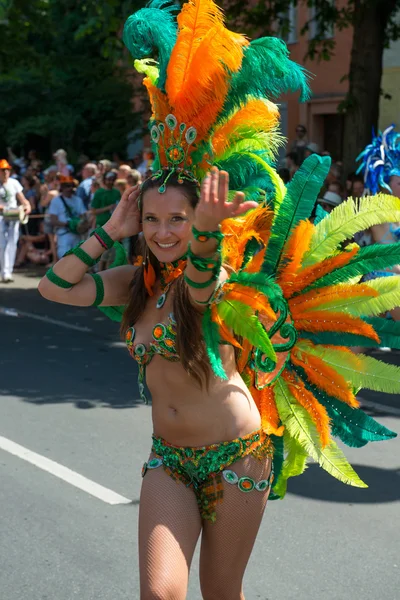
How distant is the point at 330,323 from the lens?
326 cm

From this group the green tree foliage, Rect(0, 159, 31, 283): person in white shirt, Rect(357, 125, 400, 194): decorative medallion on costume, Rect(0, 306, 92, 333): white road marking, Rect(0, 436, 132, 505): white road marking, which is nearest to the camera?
Rect(0, 436, 132, 505): white road marking

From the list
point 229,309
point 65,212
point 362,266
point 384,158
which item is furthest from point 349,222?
point 65,212

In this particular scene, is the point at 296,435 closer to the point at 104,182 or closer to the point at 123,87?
the point at 104,182

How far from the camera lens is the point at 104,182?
14.1 m

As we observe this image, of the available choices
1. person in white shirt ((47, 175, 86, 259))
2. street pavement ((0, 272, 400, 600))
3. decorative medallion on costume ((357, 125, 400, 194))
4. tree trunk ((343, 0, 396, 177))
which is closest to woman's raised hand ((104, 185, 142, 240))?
street pavement ((0, 272, 400, 600))

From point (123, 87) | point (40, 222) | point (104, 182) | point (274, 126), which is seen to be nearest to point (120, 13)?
point (104, 182)

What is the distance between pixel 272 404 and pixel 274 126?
944 millimetres

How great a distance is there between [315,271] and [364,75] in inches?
418

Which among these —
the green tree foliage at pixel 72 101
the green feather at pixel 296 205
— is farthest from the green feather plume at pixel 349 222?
the green tree foliage at pixel 72 101

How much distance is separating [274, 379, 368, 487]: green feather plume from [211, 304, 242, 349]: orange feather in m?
0.33

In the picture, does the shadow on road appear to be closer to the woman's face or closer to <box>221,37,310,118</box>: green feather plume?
the woman's face

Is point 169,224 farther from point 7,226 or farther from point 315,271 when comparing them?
point 7,226

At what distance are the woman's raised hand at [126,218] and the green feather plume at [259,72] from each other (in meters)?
0.46

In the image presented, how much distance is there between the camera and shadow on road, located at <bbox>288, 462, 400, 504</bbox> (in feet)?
17.7
